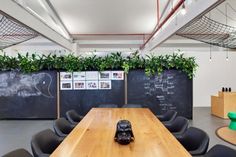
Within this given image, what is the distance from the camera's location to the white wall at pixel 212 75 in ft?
32.7

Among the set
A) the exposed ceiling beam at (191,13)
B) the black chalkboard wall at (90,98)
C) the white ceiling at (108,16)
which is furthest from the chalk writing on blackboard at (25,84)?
the exposed ceiling beam at (191,13)

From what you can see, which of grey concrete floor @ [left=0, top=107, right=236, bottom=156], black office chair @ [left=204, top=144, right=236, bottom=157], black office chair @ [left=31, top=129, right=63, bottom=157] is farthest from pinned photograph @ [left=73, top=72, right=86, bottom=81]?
black office chair @ [left=204, top=144, right=236, bottom=157]

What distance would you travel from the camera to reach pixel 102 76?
23.2 feet

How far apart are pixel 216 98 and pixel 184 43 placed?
14.4 feet

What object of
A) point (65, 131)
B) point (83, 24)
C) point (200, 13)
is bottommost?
point (65, 131)

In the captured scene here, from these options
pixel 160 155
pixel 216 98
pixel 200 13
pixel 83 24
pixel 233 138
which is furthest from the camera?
pixel 83 24

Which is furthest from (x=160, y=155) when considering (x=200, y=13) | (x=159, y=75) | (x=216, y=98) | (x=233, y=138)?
(x=216, y=98)

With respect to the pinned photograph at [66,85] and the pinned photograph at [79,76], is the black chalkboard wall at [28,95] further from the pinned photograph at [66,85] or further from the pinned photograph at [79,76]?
the pinned photograph at [79,76]

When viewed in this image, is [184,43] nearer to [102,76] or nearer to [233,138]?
[102,76]

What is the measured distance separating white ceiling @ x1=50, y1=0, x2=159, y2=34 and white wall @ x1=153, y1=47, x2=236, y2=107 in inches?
106

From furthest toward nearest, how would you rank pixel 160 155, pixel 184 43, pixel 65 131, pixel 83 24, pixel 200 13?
pixel 184 43 < pixel 83 24 < pixel 200 13 < pixel 65 131 < pixel 160 155

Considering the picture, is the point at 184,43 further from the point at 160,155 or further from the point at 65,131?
the point at 160,155

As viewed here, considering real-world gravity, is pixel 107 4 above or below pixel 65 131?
above

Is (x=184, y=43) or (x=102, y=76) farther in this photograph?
(x=184, y=43)
